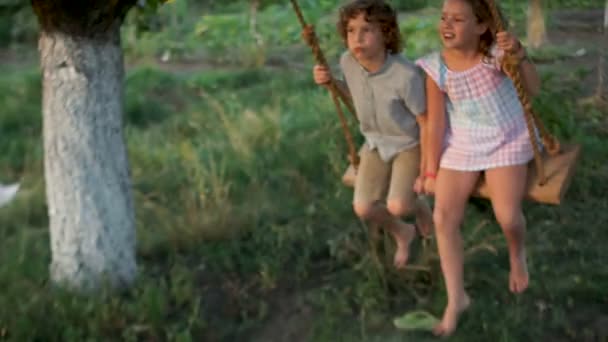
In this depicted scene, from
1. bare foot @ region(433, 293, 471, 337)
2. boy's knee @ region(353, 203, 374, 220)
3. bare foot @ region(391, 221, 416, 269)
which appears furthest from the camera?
bare foot @ region(391, 221, 416, 269)

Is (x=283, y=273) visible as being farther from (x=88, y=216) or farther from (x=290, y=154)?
(x=290, y=154)

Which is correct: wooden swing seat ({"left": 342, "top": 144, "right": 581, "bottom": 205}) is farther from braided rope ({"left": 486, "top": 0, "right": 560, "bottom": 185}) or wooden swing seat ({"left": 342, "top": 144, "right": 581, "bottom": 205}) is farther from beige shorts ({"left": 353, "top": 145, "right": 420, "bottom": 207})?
beige shorts ({"left": 353, "top": 145, "right": 420, "bottom": 207})

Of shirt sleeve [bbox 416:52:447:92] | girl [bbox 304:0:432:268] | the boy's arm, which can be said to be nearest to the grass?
girl [bbox 304:0:432:268]

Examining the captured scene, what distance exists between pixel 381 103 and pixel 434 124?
246 mm

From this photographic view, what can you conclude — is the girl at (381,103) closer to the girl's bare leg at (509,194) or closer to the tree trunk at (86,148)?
the girl's bare leg at (509,194)

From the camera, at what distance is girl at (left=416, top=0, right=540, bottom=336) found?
325 cm

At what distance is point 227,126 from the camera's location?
21.1 ft

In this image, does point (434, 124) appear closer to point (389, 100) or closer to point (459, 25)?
point (389, 100)

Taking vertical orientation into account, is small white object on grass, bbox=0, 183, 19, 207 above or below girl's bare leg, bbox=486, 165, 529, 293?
below

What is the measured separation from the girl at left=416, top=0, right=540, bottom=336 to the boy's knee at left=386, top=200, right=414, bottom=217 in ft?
0.48

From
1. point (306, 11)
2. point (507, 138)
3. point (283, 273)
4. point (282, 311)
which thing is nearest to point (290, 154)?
point (283, 273)

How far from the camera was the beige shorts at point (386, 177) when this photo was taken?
3631 millimetres

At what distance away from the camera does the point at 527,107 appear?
3.04 metres

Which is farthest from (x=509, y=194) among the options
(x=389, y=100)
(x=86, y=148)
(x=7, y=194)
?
(x=7, y=194)
